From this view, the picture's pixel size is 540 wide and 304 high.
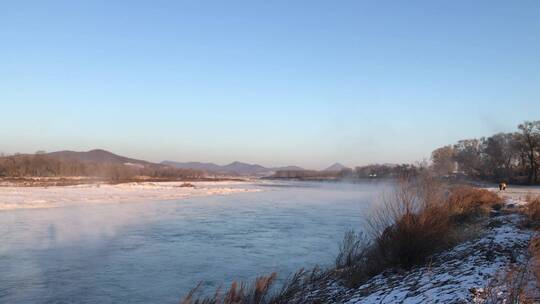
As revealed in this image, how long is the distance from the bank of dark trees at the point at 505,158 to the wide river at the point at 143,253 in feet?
168

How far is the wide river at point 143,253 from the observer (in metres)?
10.3

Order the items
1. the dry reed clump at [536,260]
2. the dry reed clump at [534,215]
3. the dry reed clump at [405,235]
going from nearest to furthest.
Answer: the dry reed clump at [536,260]
the dry reed clump at [405,235]
the dry reed clump at [534,215]

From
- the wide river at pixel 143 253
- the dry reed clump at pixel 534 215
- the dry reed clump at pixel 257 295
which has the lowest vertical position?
the wide river at pixel 143 253

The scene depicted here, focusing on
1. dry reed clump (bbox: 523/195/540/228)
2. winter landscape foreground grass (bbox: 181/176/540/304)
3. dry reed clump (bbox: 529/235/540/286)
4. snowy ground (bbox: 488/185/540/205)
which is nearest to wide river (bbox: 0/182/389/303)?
winter landscape foreground grass (bbox: 181/176/540/304)

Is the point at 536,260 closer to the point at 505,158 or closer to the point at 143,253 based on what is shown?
the point at 143,253

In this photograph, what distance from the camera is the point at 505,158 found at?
266 ft

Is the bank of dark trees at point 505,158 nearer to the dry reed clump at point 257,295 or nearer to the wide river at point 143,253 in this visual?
the wide river at point 143,253

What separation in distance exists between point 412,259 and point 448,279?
243cm

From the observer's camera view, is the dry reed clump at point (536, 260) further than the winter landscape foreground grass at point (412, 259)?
No

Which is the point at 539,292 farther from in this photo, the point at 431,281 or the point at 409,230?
the point at 409,230

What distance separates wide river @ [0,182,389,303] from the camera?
10.3 metres

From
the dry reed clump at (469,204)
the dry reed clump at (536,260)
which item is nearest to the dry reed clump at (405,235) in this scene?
the dry reed clump at (536,260)

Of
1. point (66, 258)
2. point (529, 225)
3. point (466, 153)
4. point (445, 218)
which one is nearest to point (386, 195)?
point (445, 218)

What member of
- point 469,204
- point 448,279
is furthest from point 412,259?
point 469,204
